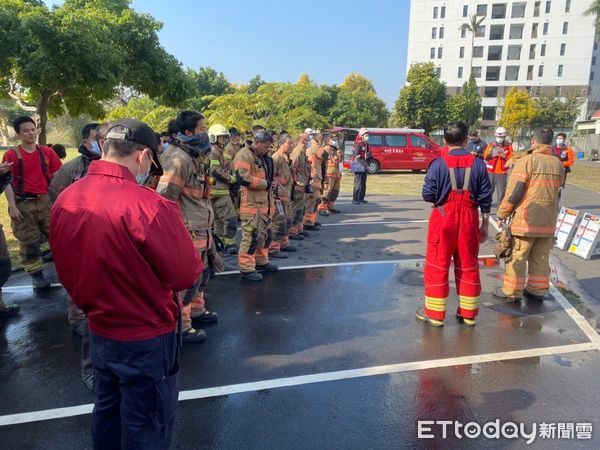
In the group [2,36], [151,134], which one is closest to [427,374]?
[151,134]

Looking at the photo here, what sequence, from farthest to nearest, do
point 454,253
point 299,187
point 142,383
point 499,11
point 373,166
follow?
point 499,11
point 373,166
point 299,187
point 454,253
point 142,383

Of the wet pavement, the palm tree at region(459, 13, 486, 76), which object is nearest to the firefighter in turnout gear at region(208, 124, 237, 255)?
the wet pavement

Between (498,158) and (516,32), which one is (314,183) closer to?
(498,158)

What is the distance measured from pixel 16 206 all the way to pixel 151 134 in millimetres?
4299

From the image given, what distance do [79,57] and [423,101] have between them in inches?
1476

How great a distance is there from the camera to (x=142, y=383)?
197 centimetres

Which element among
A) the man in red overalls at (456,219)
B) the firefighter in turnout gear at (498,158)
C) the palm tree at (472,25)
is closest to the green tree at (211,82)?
the palm tree at (472,25)

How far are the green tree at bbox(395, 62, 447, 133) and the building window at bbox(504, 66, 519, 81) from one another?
23239 mm

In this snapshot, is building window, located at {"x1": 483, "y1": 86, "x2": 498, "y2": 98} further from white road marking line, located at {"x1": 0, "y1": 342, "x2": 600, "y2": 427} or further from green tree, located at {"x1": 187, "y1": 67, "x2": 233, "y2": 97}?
white road marking line, located at {"x1": 0, "y1": 342, "x2": 600, "y2": 427}

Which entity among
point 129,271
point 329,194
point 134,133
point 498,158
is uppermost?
point 134,133

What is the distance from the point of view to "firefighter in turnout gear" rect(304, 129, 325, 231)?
9328mm

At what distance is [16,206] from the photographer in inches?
211

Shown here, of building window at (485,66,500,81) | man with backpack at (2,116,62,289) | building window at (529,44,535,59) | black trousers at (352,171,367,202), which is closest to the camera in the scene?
man with backpack at (2,116,62,289)

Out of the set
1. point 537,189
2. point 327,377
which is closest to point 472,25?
point 537,189
